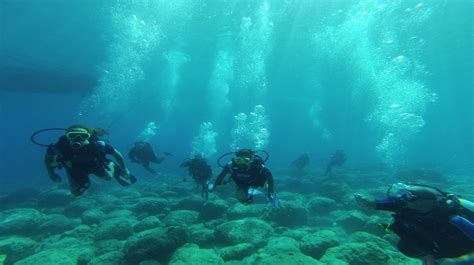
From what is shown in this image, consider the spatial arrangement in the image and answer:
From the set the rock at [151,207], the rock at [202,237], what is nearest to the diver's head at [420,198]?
the rock at [202,237]

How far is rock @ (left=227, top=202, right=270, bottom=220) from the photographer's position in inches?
406

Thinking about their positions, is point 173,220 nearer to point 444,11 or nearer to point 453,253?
point 453,253

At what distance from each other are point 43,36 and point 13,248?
82.4ft

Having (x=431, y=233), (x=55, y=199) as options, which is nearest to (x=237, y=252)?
(x=431, y=233)

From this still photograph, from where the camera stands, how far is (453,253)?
12.4 ft

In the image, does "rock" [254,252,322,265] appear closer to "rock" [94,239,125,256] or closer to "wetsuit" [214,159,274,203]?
"wetsuit" [214,159,274,203]

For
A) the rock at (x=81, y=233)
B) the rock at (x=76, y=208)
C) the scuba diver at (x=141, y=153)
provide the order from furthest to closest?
the rock at (x=76, y=208) < the scuba diver at (x=141, y=153) < the rock at (x=81, y=233)

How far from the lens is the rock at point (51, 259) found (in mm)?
6821

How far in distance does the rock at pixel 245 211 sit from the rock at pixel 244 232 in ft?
4.67

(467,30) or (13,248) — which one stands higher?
(467,30)

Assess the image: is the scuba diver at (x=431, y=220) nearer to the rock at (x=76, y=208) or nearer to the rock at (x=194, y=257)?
the rock at (x=194, y=257)

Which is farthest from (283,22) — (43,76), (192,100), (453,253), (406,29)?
(192,100)

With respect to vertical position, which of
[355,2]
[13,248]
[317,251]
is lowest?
[317,251]

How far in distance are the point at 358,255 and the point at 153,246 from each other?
439 centimetres
